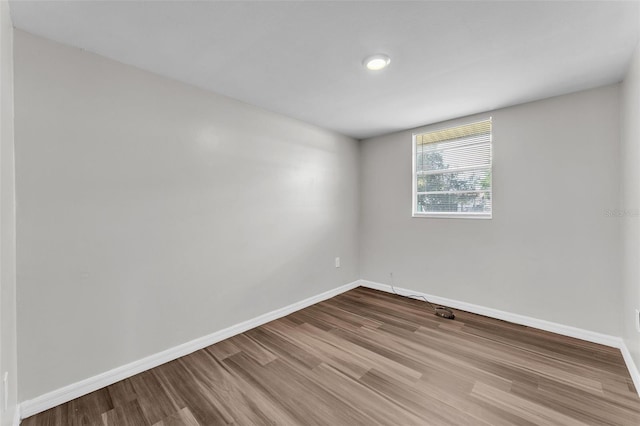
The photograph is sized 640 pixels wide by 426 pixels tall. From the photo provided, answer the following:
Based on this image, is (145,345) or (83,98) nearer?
(83,98)

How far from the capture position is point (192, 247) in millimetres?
2291

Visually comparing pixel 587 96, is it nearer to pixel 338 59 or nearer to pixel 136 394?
pixel 338 59

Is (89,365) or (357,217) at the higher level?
(357,217)

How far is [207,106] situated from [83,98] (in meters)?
0.85

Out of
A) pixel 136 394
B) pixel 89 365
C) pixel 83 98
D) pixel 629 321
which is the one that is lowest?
pixel 136 394

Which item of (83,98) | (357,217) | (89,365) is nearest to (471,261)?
(357,217)

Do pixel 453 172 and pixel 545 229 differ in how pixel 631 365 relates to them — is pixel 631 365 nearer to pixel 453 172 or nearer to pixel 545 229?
pixel 545 229

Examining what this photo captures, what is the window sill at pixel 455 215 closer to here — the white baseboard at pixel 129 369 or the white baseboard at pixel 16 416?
the white baseboard at pixel 129 369

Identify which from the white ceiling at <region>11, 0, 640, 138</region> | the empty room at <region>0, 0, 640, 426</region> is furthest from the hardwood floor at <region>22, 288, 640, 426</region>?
the white ceiling at <region>11, 0, 640, 138</region>

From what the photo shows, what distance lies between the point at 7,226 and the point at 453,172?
3.76 metres

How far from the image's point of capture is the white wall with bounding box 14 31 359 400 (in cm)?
162

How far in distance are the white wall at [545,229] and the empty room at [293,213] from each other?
0.06ft

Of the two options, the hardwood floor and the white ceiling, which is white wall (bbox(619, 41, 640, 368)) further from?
the hardwood floor

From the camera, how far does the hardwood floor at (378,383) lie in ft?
5.13
